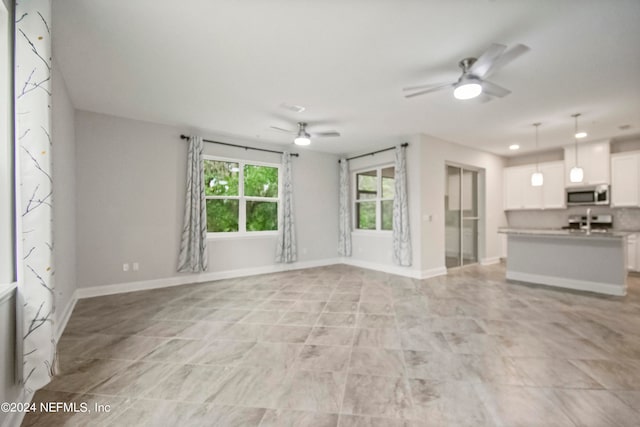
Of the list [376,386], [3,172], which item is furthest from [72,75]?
[376,386]

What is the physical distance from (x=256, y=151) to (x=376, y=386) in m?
4.66

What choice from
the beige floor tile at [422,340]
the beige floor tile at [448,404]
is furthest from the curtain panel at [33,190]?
the beige floor tile at [422,340]

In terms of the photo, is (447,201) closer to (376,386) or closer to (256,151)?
(256,151)

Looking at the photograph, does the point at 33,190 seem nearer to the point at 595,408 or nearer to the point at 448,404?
the point at 448,404

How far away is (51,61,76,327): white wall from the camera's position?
259 centimetres

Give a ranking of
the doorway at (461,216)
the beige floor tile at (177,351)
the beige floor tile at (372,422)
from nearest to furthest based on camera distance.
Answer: the beige floor tile at (372,422) → the beige floor tile at (177,351) → the doorway at (461,216)

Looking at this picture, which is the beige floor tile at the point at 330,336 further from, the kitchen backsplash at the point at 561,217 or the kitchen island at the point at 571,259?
the kitchen backsplash at the point at 561,217

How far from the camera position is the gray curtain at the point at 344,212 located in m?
6.44

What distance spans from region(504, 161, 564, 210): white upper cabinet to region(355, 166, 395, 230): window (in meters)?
3.36

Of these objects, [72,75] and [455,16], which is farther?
[72,75]

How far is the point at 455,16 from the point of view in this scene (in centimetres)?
201

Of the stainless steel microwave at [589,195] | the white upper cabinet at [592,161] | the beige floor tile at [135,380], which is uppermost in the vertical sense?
the white upper cabinet at [592,161]

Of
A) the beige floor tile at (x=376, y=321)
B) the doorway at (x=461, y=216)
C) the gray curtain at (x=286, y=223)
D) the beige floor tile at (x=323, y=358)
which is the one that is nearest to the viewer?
the beige floor tile at (x=323, y=358)

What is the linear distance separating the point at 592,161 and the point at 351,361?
22.5 feet
